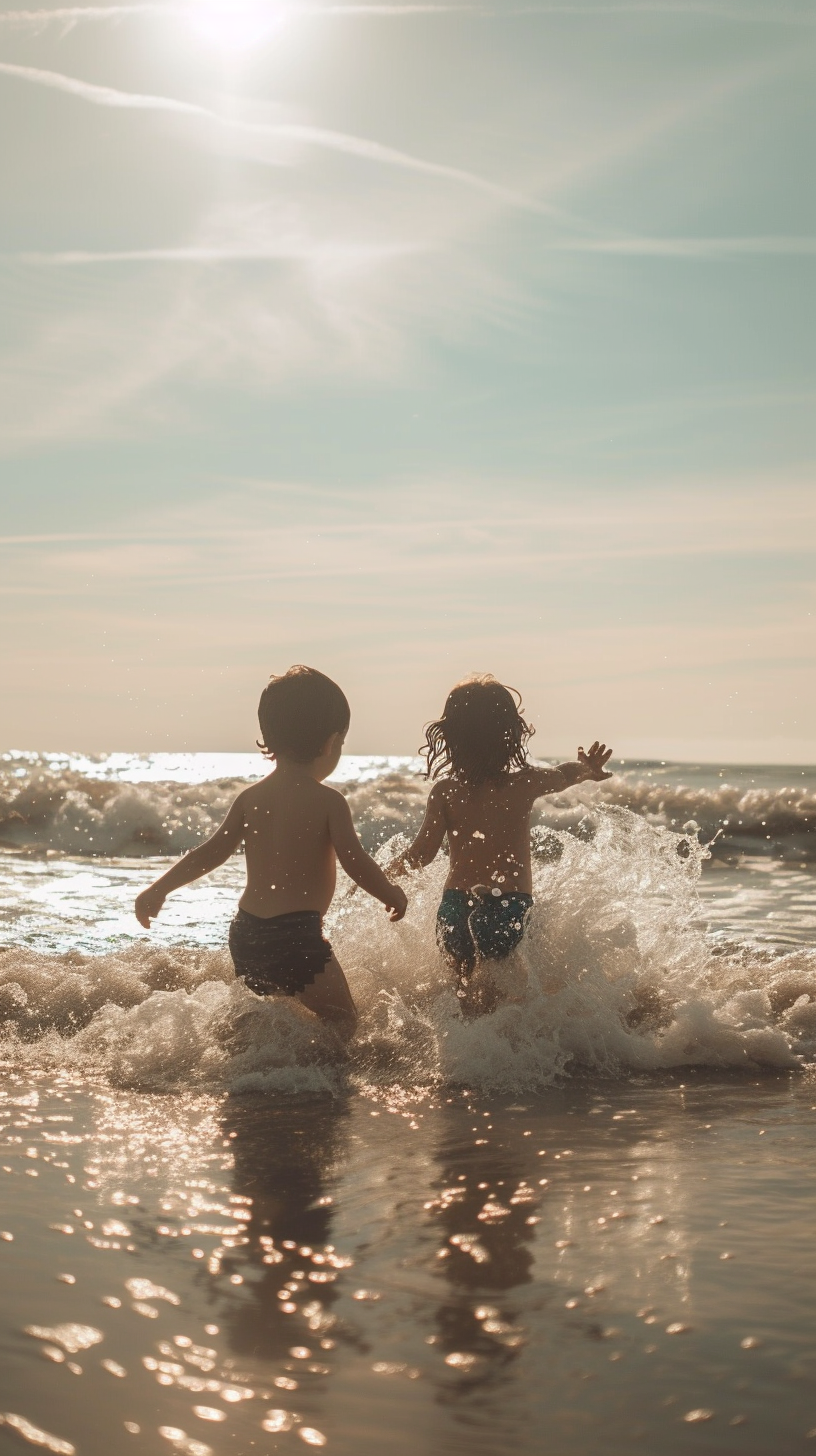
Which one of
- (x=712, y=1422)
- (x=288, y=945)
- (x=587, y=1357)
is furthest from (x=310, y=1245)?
(x=288, y=945)

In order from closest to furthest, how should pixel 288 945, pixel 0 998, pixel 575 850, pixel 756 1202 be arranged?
pixel 756 1202
pixel 288 945
pixel 0 998
pixel 575 850

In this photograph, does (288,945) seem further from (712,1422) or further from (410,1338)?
(712,1422)

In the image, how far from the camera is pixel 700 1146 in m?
3.51

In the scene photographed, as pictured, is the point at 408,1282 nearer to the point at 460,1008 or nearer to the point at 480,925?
the point at 460,1008

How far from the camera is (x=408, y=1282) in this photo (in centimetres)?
251

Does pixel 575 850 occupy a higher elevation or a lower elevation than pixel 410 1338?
higher

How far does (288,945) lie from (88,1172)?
149 cm

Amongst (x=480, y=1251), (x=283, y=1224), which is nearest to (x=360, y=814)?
(x=283, y=1224)

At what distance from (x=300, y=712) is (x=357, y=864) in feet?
1.97

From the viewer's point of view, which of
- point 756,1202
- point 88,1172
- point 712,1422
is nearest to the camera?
point 712,1422

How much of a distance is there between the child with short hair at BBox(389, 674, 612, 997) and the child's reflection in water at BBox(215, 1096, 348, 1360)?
53.1 inches

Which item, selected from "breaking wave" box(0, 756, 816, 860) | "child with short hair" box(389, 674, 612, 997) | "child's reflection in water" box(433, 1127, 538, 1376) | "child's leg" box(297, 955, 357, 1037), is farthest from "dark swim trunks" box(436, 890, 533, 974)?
"breaking wave" box(0, 756, 816, 860)

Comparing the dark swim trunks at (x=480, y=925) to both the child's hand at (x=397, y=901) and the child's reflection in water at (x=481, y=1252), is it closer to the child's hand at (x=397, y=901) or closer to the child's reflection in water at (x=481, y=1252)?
the child's hand at (x=397, y=901)

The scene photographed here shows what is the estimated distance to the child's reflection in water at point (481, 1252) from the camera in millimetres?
2244
